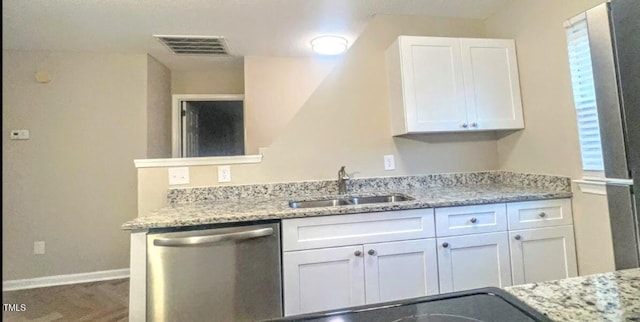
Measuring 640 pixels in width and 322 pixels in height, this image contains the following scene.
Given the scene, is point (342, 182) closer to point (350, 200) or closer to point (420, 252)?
point (350, 200)

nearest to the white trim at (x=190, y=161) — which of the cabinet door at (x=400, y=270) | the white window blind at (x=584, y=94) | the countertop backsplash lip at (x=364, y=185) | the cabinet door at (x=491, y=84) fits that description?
the countertop backsplash lip at (x=364, y=185)

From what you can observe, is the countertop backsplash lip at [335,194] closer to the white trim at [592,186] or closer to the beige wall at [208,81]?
the white trim at [592,186]

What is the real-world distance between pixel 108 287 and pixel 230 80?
2.61m

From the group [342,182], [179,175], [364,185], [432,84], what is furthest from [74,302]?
[432,84]

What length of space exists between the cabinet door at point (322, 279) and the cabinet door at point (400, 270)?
0.06 m

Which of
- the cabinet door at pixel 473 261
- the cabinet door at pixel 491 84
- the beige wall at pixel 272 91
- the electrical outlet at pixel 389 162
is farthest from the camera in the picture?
the beige wall at pixel 272 91

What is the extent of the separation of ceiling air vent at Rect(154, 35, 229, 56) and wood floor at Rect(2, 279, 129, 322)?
238 centimetres

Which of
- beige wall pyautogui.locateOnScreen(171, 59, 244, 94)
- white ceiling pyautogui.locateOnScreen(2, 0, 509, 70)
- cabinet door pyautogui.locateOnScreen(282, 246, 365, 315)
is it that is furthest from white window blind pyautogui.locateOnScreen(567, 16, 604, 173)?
beige wall pyautogui.locateOnScreen(171, 59, 244, 94)

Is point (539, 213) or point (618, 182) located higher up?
point (618, 182)

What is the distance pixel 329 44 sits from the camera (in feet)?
9.78

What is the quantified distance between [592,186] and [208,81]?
3.87 metres

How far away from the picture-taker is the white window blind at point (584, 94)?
172 centimetres

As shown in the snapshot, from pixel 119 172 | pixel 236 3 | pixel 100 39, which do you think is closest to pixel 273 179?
pixel 236 3

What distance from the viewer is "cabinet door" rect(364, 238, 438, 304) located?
1713mm
